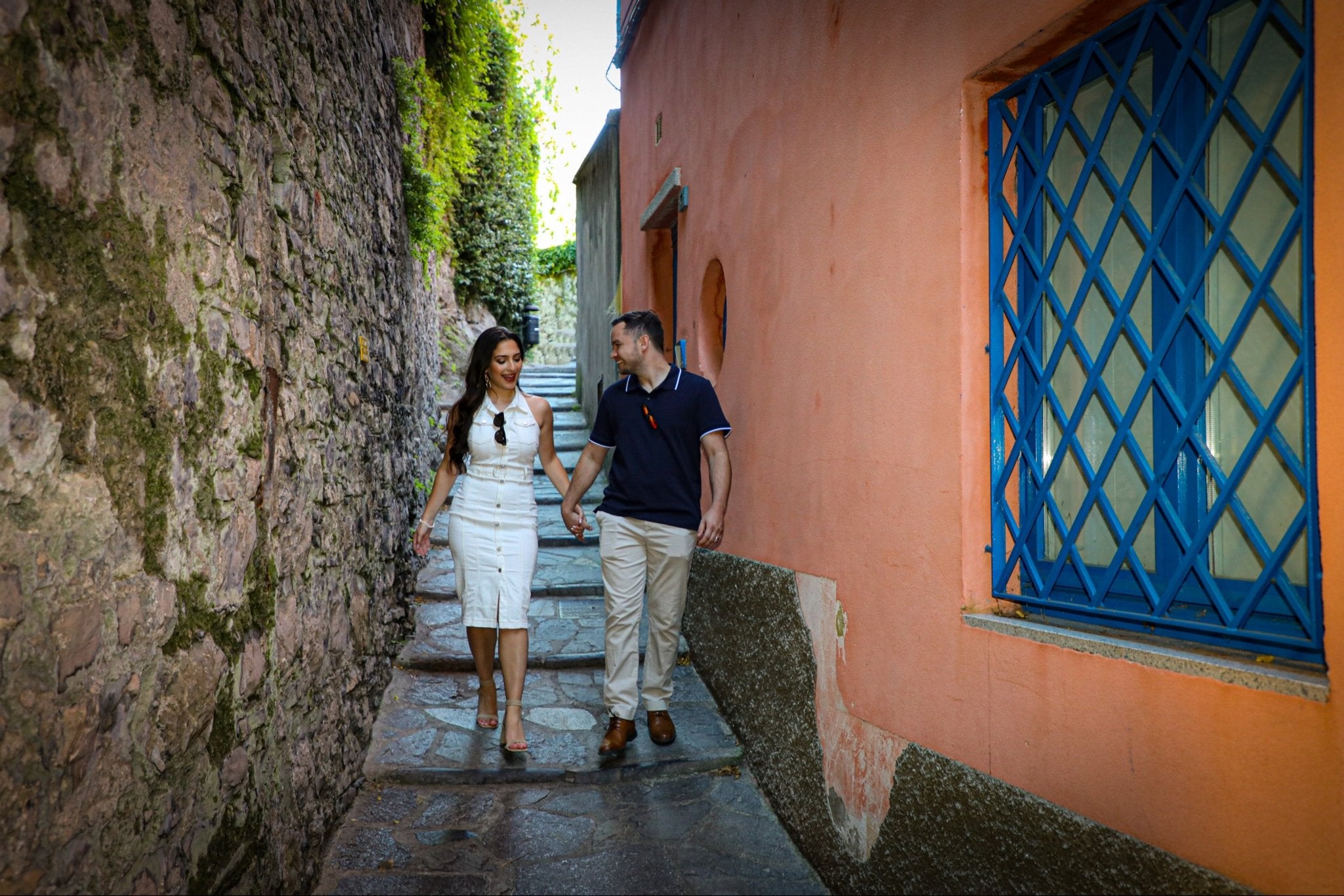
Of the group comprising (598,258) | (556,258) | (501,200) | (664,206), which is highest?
(556,258)

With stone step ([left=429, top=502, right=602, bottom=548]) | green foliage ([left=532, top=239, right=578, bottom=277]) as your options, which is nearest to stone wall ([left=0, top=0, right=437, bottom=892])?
stone step ([left=429, top=502, right=602, bottom=548])

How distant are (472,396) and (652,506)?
0.90 meters

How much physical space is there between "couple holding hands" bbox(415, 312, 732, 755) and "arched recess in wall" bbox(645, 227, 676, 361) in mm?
2484

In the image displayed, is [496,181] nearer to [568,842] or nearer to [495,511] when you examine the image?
[495,511]

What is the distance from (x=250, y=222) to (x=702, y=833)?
100.0 inches

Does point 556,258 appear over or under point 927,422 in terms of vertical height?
over

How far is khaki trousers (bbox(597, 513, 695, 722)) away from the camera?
3879 mm

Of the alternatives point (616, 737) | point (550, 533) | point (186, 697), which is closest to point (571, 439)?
point (550, 533)

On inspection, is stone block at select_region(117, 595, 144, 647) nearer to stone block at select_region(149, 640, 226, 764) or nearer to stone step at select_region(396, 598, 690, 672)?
stone block at select_region(149, 640, 226, 764)

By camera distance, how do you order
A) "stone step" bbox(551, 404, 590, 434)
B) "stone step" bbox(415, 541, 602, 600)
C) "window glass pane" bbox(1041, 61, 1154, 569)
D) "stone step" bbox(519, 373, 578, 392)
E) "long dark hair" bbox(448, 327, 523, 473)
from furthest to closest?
1. "stone step" bbox(519, 373, 578, 392)
2. "stone step" bbox(551, 404, 590, 434)
3. "stone step" bbox(415, 541, 602, 600)
4. "long dark hair" bbox(448, 327, 523, 473)
5. "window glass pane" bbox(1041, 61, 1154, 569)

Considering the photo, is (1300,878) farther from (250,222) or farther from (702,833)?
(250,222)

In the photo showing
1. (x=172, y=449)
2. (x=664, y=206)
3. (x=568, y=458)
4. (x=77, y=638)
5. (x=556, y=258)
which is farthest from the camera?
(x=556, y=258)

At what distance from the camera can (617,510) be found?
3.92 m

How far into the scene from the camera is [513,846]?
321 centimetres
